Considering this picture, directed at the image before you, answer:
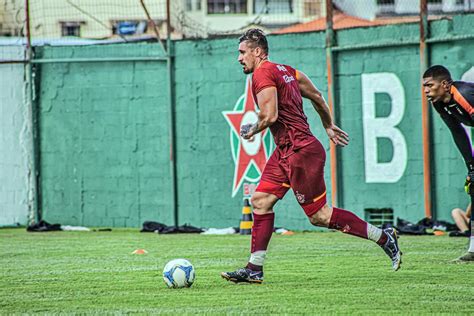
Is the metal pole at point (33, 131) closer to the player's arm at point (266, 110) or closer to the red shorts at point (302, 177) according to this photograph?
the red shorts at point (302, 177)

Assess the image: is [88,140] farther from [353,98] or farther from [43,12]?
[353,98]

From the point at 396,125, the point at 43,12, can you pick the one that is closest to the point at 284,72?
the point at 396,125

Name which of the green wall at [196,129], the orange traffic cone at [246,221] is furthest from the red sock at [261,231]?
the green wall at [196,129]

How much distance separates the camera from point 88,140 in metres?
19.3

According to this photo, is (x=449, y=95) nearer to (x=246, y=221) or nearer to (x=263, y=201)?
(x=263, y=201)

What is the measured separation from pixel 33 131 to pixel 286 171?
11.0 m

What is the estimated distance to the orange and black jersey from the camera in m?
10.4

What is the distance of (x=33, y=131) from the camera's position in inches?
773

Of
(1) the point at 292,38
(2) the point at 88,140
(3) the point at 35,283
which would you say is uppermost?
(1) the point at 292,38

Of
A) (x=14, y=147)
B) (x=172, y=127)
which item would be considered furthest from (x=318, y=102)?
(x=14, y=147)

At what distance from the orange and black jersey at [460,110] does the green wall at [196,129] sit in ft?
17.2

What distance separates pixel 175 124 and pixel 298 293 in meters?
10.4

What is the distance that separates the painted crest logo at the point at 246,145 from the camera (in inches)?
703

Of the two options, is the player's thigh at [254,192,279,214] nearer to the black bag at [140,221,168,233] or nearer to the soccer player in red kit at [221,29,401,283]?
the soccer player in red kit at [221,29,401,283]
